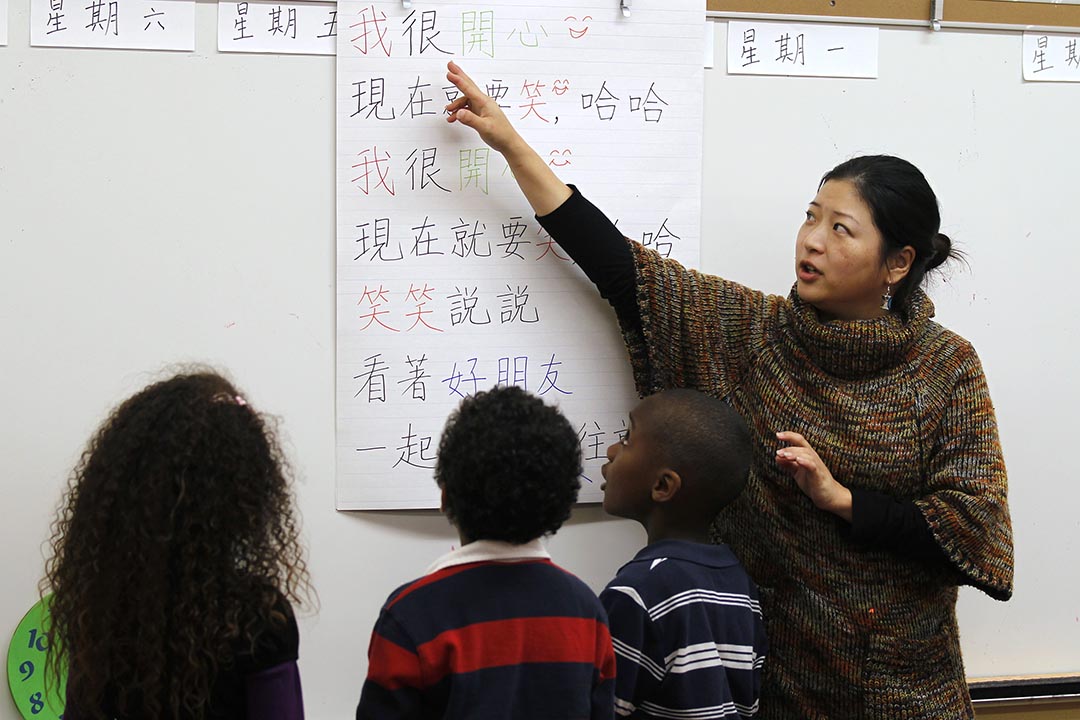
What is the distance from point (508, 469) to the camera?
991mm

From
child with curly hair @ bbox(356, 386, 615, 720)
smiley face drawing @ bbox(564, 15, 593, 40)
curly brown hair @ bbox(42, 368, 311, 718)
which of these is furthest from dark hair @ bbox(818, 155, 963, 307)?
curly brown hair @ bbox(42, 368, 311, 718)

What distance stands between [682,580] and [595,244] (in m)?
0.50

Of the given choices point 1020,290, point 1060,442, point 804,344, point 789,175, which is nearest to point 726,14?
point 789,175

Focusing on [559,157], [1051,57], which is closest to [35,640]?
[559,157]

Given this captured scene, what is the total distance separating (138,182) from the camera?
4.69 feet

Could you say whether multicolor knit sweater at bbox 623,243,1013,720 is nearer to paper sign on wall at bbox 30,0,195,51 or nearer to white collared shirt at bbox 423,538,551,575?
white collared shirt at bbox 423,538,551,575

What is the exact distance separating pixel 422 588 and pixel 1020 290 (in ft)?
3.89

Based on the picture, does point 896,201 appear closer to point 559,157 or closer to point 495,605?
point 559,157

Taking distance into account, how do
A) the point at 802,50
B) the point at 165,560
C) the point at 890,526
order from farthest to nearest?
the point at 802,50 → the point at 890,526 → the point at 165,560

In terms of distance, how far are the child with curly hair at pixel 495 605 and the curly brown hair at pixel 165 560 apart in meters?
0.14

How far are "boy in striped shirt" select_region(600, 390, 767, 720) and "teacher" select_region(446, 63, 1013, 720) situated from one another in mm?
134

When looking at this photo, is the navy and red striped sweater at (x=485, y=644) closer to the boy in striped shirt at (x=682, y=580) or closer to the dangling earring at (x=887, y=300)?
the boy in striped shirt at (x=682, y=580)

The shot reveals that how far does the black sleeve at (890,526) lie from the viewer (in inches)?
52.0

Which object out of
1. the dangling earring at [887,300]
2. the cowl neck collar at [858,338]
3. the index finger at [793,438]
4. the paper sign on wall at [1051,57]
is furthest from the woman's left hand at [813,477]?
the paper sign on wall at [1051,57]
